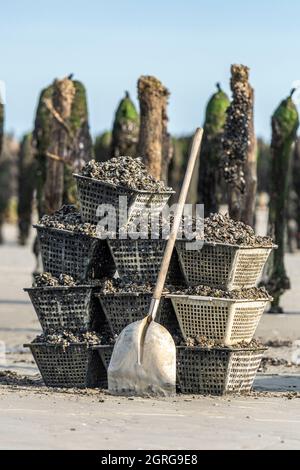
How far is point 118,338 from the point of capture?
1186cm

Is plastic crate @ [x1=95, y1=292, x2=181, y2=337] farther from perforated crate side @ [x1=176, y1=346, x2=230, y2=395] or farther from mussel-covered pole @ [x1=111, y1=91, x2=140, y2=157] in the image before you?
mussel-covered pole @ [x1=111, y1=91, x2=140, y2=157]

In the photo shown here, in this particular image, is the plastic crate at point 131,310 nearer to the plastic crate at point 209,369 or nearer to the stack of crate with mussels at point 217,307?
the stack of crate with mussels at point 217,307

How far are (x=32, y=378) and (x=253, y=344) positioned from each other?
2295mm

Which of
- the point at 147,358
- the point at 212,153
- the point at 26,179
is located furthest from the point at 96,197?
the point at 26,179

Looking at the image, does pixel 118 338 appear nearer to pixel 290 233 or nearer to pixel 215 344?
pixel 215 344

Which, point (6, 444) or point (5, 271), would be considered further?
point (5, 271)

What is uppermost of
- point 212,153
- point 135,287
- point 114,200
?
point 212,153

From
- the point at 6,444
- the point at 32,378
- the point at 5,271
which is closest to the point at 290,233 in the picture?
the point at 5,271

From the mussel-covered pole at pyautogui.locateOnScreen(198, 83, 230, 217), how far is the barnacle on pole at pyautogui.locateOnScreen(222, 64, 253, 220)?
214 cm

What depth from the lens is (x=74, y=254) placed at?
12.4 metres

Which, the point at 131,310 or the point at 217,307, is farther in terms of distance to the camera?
the point at 131,310

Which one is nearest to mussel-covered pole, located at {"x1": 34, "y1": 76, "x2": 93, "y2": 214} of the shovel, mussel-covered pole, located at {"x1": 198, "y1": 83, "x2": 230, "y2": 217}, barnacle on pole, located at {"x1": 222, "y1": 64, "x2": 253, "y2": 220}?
mussel-covered pole, located at {"x1": 198, "y1": 83, "x2": 230, "y2": 217}

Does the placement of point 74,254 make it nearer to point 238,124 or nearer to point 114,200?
point 114,200

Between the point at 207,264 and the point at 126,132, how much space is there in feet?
35.7
